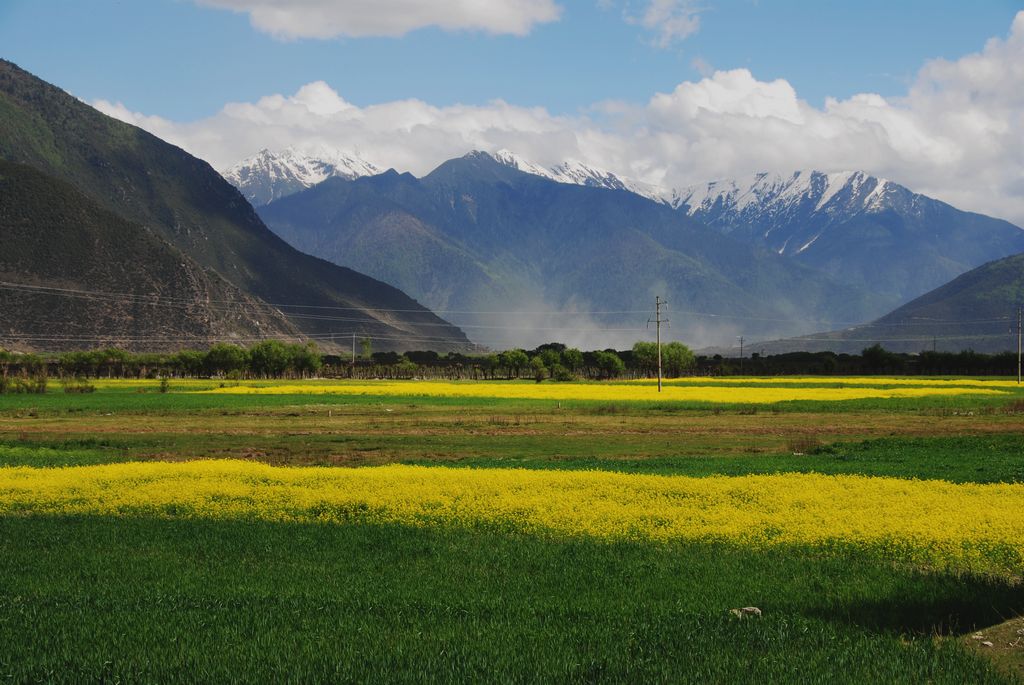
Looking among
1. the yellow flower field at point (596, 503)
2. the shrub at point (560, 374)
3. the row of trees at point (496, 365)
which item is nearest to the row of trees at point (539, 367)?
the row of trees at point (496, 365)

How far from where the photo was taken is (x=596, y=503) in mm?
25031

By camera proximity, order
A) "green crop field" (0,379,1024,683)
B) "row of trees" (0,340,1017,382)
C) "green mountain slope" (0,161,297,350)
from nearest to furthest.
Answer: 1. "green crop field" (0,379,1024,683)
2. "row of trees" (0,340,1017,382)
3. "green mountain slope" (0,161,297,350)

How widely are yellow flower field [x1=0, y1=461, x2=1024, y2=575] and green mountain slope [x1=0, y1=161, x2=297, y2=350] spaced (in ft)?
476

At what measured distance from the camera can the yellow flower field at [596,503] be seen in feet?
68.2

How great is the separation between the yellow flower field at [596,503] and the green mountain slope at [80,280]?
145m

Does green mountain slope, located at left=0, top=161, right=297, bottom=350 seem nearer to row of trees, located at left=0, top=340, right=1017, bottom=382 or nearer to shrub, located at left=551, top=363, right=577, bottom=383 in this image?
row of trees, located at left=0, top=340, right=1017, bottom=382

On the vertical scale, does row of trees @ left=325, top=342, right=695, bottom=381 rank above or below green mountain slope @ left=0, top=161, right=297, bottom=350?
below

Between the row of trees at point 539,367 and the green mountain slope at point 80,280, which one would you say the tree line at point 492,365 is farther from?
the green mountain slope at point 80,280

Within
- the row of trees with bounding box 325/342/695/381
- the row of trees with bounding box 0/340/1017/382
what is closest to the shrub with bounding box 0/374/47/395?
the row of trees with bounding box 0/340/1017/382

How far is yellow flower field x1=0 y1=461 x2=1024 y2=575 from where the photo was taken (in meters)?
20.8

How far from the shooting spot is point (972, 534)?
20.6m

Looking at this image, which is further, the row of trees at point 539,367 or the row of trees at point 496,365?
the row of trees at point 539,367

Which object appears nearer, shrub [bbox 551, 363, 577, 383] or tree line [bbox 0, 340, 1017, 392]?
tree line [bbox 0, 340, 1017, 392]

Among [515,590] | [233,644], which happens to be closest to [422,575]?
[515,590]
